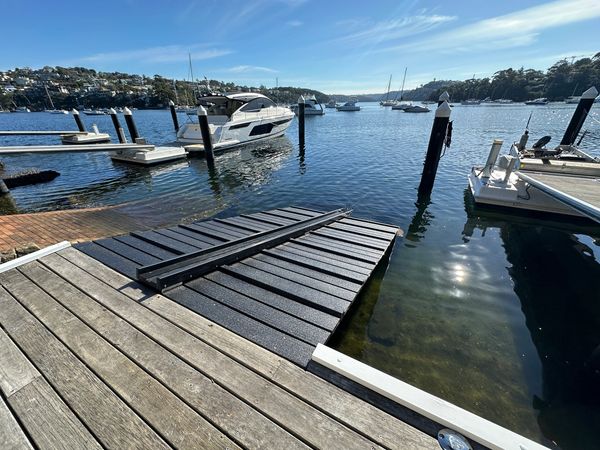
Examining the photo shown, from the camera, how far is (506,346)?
138 inches

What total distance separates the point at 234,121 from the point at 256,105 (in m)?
3.20

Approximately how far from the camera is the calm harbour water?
2938mm

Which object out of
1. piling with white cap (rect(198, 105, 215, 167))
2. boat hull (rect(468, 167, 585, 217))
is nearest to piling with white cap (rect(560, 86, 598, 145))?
boat hull (rect(468, 167, 585, 217))

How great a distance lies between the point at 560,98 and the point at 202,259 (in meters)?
129

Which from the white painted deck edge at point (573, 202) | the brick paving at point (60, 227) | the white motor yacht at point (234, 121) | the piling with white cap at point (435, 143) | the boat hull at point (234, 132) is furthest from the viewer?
the white motor yacht at point (234, 121)

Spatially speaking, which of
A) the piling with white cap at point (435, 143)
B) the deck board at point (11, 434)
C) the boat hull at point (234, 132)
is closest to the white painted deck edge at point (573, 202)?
the piling with white cap at point (435, 143)

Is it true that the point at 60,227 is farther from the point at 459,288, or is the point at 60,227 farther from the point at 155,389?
the point at 459,288

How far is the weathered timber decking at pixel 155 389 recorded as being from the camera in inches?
58.9

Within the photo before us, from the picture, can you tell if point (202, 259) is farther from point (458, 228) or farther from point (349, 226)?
point (458, 228)

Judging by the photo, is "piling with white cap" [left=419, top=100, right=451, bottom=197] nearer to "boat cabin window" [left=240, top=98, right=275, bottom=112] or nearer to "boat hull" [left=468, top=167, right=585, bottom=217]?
"boat hull" [left=468, top=167, right=585, bottom=217]

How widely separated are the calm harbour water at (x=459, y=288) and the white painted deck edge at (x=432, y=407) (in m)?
1.58

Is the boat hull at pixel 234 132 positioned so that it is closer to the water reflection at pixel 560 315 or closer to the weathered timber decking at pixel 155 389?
the water reflection at pixel 560 315

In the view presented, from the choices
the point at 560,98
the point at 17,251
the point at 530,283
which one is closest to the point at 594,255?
the point at 530,283

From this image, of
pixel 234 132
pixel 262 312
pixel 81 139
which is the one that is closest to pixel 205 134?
pixel 234 132
